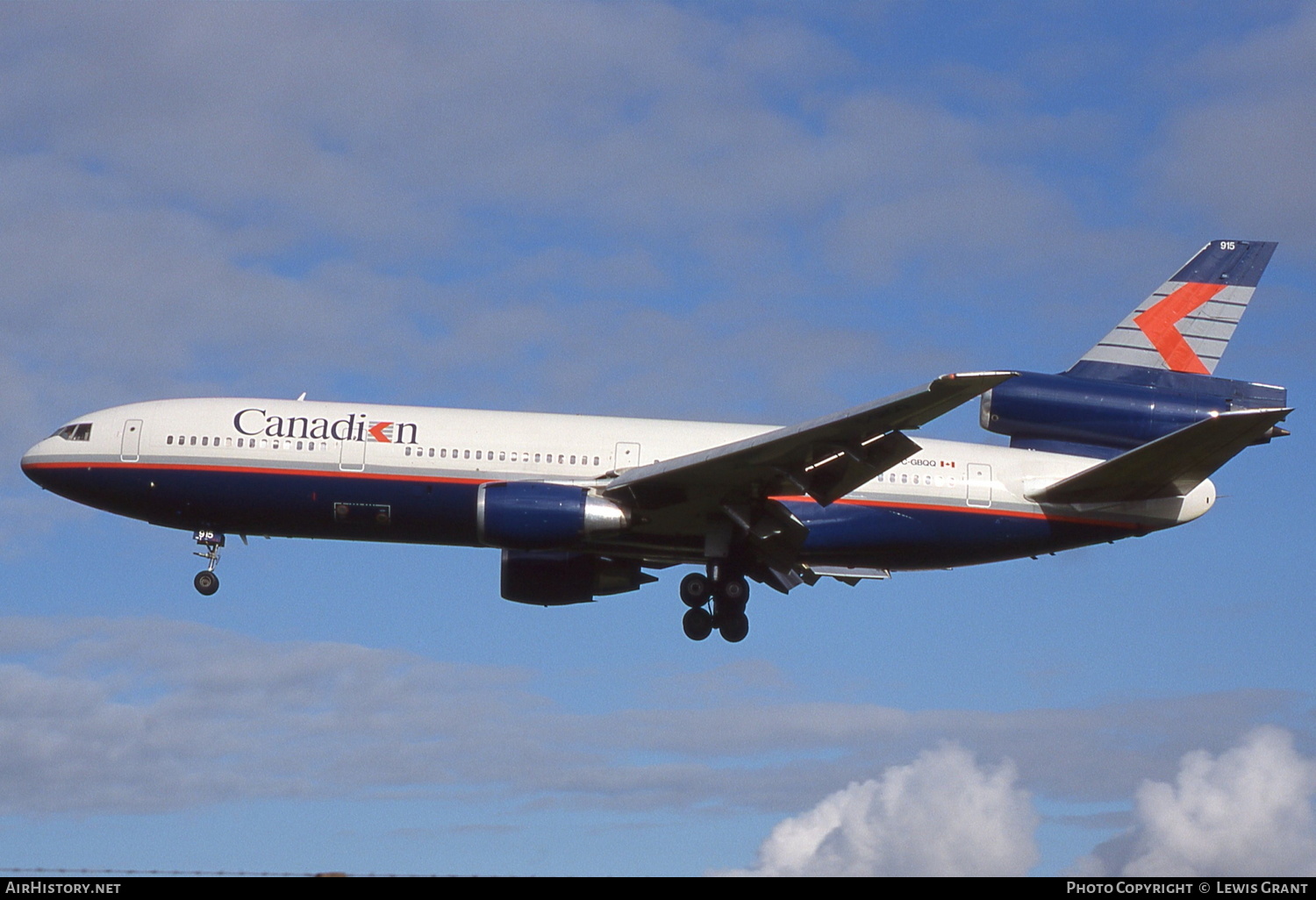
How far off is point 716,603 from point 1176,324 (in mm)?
12774

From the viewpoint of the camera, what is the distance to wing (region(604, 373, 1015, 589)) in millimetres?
25469

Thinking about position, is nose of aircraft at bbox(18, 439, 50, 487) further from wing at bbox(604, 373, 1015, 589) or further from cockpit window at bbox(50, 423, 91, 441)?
wing at bbox(604, 373, 1015, 589)

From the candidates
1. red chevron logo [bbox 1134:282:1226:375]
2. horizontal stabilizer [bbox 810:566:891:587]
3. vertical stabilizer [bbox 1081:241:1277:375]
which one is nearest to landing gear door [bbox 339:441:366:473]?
horizontal stabilizer [bbox 810:566:891:587]

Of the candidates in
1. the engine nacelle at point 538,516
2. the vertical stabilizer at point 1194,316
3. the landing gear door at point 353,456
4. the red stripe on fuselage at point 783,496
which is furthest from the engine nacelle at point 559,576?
the vertical stabilizer at point 1194,316

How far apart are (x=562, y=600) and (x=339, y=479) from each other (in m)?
5.78

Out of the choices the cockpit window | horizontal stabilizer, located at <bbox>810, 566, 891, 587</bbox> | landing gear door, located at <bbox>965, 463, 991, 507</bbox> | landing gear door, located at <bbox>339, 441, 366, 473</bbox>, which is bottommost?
horizontal stabilizer, located at <bbox>810, 566, 891, 587</bbox>

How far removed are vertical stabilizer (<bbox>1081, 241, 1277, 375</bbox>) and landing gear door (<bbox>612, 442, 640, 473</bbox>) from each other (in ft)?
35.9

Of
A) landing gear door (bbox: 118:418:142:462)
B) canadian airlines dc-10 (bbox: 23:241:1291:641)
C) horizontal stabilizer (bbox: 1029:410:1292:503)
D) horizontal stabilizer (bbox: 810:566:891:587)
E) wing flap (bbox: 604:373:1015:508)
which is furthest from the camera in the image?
horizontal stabilizer (bbox: 810:566:891:587)

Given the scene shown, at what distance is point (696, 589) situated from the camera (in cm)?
3008

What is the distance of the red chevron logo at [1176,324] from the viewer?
3275 cm

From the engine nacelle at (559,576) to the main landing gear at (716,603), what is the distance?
96.4 inches

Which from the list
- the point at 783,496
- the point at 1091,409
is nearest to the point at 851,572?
the point at 783,496
